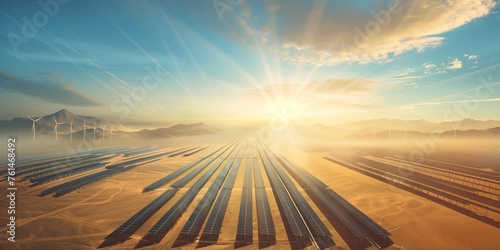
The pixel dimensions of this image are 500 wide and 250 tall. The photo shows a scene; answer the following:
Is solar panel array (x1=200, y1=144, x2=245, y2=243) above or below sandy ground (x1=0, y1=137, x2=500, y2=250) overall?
above

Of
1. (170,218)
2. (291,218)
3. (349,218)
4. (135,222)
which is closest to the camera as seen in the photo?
(135,222)

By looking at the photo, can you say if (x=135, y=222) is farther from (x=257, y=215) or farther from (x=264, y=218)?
(x=264, y=218)

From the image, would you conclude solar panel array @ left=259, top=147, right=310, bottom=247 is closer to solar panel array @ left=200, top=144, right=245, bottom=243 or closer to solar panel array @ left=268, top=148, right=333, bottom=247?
solar panel array @ left=268, top=148, right=333, bottom=247

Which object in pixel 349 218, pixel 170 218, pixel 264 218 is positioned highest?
pixel 170 218

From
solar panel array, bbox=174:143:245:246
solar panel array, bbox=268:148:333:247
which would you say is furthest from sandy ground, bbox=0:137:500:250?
solar panel array, bbox=268:148:333:247

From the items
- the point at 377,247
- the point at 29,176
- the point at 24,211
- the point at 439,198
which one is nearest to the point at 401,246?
the point at 377,247

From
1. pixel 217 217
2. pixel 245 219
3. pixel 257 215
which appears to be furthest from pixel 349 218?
pixel 217 217

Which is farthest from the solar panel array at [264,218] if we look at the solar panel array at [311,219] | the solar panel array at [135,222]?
the solar panel array at [135,222]

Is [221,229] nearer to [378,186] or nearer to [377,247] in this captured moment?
[377,247]

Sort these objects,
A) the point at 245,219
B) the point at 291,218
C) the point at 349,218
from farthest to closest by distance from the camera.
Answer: the point at 349,218 → the point at 291,218 → the point at 245,219
